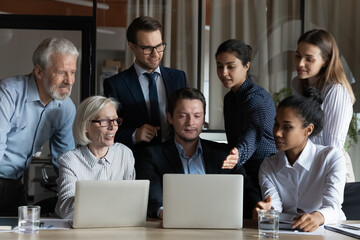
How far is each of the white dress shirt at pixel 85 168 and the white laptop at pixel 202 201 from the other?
0.49 m

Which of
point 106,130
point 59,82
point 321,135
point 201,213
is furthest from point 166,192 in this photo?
point 321,135

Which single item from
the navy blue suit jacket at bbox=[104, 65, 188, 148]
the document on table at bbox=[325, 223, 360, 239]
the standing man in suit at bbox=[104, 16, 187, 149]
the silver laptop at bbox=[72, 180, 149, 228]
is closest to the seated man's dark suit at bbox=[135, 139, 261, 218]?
the standing man in suit at bbox=[104, 16, 187, 149]

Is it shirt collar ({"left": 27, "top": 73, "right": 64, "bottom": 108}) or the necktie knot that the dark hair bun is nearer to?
the necktie knot

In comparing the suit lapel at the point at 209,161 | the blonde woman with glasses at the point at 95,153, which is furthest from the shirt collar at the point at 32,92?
the suit lapel at the point at 209,161

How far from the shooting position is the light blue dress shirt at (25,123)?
3.44 m

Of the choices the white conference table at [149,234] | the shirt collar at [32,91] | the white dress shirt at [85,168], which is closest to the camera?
the white conference table at [149,234]

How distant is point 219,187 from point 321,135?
3.47 feet

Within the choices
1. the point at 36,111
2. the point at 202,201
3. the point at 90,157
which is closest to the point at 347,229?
the point at 202,201

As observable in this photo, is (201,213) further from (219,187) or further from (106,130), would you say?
(106,130)

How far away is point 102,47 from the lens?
256 inches

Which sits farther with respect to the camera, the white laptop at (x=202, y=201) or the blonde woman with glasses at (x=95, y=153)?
the blonde woman with glasses at (x=95, y=153)

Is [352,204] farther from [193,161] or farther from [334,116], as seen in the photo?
[193,161]

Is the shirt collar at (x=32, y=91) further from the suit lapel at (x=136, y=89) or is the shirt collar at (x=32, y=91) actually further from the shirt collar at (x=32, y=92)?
the suit lapel at (x=136, y=89)

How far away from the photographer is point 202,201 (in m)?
2.80
